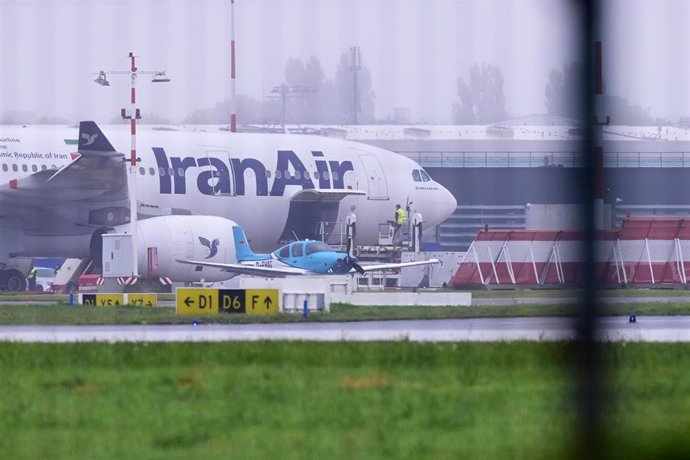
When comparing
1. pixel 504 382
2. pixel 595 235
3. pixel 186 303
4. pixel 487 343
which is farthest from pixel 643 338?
pixel 186 303

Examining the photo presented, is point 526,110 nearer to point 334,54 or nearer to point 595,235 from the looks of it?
point 334,54

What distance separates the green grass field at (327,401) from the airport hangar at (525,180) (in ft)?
92.9

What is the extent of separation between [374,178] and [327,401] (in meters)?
38.4

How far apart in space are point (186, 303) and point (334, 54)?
23469 millimetres

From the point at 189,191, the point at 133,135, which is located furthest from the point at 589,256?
the point at 189,191

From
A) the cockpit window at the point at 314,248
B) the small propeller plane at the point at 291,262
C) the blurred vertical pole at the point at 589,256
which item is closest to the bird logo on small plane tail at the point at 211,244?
the small propeller plane at the point at 291,262

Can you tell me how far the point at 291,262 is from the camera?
42906 millimetres

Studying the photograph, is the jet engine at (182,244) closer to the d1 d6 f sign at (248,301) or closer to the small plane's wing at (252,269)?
the small plane's wing at (252,269)

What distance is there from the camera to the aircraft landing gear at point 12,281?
1789 inches

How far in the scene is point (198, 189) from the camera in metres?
46.9

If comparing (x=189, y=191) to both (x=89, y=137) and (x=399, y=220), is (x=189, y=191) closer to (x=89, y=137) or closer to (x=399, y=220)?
(x=89, y=137)

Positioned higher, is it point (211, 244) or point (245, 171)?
point (245, 171)

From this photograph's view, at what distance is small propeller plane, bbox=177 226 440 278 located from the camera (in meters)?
42.2

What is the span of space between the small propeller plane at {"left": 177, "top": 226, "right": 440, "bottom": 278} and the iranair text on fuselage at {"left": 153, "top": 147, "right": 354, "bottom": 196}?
360 cm
